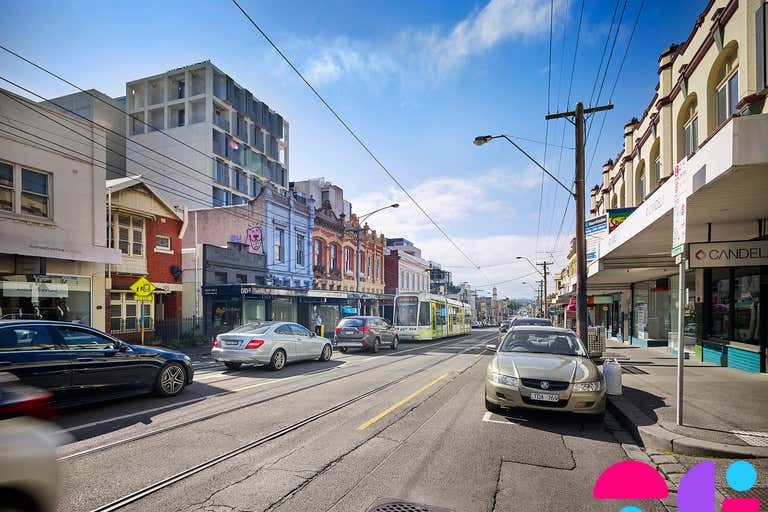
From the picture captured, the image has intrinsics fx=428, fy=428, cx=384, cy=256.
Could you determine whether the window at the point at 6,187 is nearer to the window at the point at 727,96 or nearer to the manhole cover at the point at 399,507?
the manhole cover at the point at 399,507

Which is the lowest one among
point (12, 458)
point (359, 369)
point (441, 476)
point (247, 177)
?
point (359, 369)

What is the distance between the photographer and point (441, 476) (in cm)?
451

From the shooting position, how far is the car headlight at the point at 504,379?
6.61 m

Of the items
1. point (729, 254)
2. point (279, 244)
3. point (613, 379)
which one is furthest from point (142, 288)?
point (729, 254)

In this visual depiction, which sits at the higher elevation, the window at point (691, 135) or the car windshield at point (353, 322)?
the window at point (691, 135)

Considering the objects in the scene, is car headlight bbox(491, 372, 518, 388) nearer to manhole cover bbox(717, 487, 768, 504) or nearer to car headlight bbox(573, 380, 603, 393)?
car headlight bbox(573, 380, 603, 393)

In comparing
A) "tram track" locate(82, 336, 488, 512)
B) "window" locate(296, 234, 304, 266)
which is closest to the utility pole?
"tram track" locate(82, 336, 488, 512)

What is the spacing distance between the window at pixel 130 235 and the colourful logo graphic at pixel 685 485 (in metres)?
20.7

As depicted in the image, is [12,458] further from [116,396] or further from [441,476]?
[116,396]

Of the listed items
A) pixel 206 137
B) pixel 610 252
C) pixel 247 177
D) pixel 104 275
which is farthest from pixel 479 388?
pixel 247 177

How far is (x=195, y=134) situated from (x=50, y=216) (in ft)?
97.9

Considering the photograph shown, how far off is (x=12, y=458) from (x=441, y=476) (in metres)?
3.61

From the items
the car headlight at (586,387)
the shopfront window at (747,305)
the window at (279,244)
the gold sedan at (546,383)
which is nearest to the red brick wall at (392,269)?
the window at (279,244)

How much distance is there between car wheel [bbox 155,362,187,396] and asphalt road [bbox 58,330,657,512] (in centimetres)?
28
